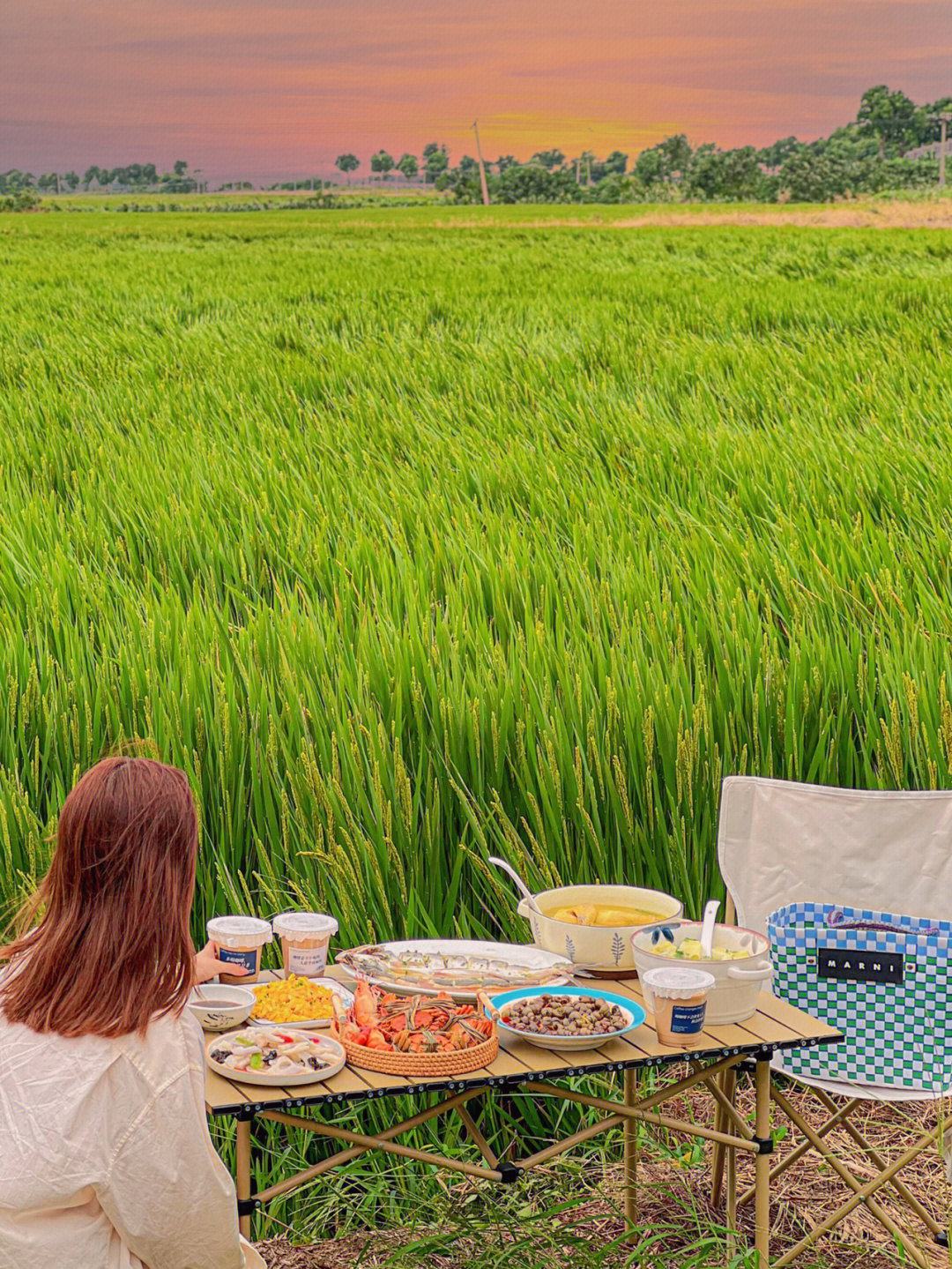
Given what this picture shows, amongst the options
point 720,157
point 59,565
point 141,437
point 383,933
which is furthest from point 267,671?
point 720,157

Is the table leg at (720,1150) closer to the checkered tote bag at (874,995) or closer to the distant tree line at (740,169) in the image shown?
the checkered tote bag at (874,995)

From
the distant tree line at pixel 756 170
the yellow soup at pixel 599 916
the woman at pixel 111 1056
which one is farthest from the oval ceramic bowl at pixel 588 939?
the distant tree line at pixel 756 170

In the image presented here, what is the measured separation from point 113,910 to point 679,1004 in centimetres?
75

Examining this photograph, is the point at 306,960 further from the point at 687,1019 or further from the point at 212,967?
the point at 687,1019

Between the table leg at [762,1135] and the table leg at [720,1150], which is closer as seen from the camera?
the table leg at [762,1135]

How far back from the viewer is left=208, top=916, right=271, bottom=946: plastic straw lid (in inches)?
80.6

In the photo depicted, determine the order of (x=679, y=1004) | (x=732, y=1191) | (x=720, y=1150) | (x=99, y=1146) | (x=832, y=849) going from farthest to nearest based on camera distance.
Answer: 1. (x=832, y=849)
2. (x=720, y=1150)
3. (x=732, y=1191)
4. (x=679, y=1004)
5. (x=99, y=1146)

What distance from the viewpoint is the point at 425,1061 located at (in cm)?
173

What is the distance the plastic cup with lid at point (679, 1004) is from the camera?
183 cm

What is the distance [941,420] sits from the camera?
6750 millimetres

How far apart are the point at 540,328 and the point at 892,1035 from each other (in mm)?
9295

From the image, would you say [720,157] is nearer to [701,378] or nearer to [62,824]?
[701,378]

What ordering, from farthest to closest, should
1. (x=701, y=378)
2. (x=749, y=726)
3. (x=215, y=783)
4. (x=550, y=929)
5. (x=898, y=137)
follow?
1. (x=898, y=137)
2. (x=701, y=378)
3. (x=749, y=726)
4. (x=215, y=783)
5. (x=550, y=929)

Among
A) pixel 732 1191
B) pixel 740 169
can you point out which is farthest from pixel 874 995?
pixel 740 169
